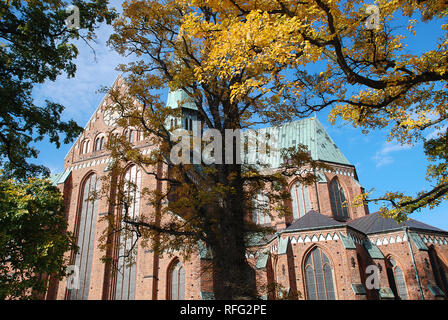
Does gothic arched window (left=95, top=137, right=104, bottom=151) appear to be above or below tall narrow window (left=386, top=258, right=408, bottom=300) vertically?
above

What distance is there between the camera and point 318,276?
20828 millimetres

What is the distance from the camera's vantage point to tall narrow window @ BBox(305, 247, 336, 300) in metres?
20.5

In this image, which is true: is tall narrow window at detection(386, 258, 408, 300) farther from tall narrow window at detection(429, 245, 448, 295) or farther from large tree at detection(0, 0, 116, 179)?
large tree at detection(0, 0, 116, 179)

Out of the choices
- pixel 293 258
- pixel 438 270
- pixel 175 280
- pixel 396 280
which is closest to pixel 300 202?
pixel 293 258

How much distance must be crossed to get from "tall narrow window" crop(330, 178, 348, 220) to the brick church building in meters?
0.33

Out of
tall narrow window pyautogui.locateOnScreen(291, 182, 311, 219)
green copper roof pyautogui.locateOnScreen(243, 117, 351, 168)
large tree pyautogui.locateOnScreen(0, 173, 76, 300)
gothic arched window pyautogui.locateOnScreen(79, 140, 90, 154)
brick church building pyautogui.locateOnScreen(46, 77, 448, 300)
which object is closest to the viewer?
large tree pyautogui.locateOnScreen(0, 173, 76, 300)

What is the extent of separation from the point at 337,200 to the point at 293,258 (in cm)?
987

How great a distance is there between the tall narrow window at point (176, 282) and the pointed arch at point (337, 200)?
1387 centimetres

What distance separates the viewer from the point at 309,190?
30062 mm

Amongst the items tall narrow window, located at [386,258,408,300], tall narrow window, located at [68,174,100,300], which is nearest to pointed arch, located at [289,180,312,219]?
tall narrow window, located at [386,258,408,300]

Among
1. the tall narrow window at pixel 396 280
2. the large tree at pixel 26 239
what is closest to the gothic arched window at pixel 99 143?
the large tree at pixel 26 239

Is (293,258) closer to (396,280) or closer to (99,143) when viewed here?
Answer: (396,280)
